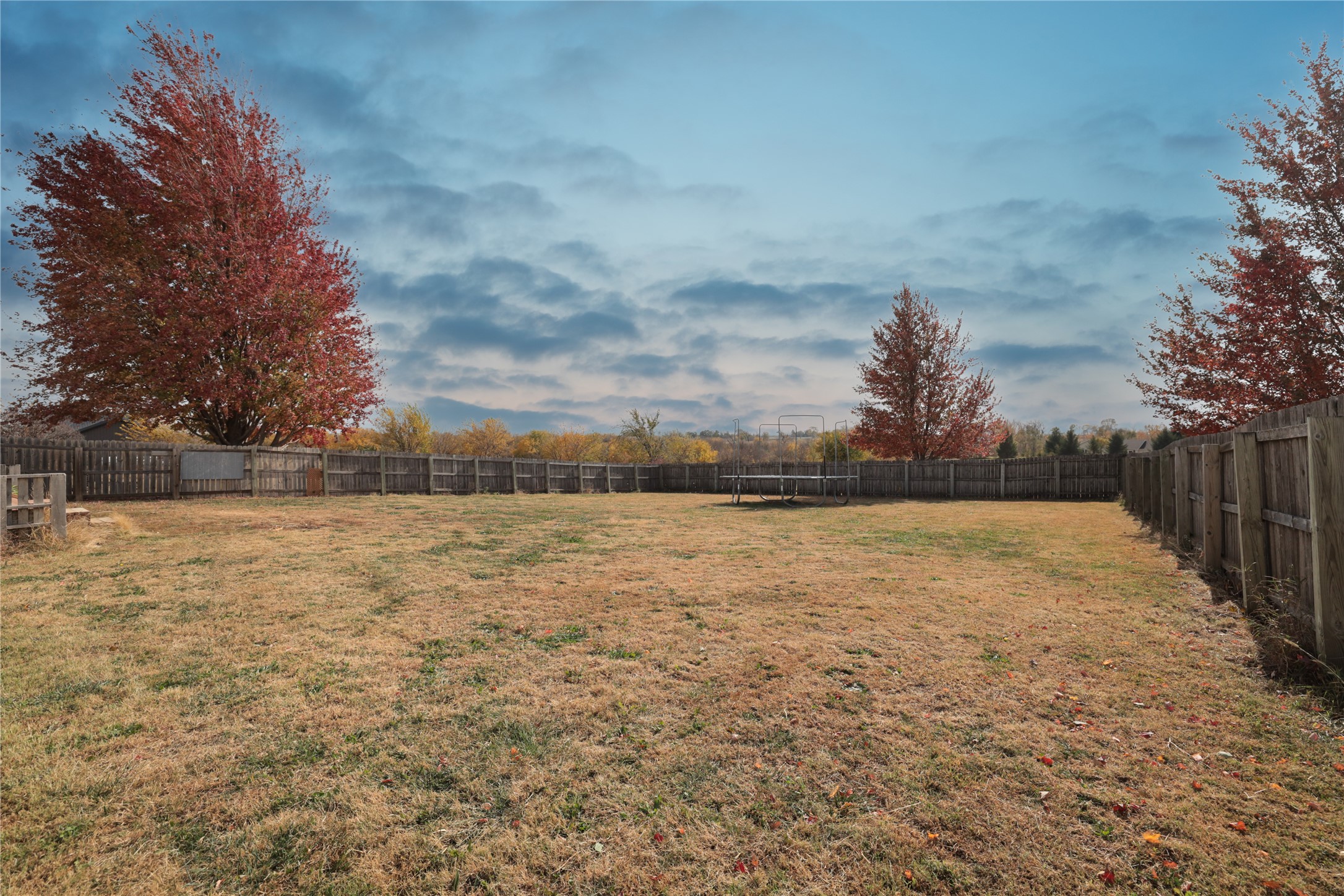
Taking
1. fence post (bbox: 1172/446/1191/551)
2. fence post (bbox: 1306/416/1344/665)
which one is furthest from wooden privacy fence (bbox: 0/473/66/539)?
fence post (bbox: 1172/446/1191/551)

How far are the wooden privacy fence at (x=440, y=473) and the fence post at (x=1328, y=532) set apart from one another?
1850cm

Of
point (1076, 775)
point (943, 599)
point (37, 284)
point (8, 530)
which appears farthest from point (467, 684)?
point (37, 284)

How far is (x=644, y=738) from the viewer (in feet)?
11.0

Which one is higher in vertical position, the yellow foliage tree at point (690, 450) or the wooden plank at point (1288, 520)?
the yellow foliage tree at point (690, 450)

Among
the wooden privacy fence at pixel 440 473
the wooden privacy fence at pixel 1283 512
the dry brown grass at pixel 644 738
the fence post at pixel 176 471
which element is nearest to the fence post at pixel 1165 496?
the wooden privacy fence at pixel 1283 512

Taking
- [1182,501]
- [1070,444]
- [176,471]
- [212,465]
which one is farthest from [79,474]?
[1070,444]

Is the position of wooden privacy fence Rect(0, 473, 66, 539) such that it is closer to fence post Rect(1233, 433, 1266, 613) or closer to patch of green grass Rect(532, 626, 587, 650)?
patch of green grass Rect(532, 626, 587, 650)

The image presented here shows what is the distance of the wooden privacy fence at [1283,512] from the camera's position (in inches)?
154

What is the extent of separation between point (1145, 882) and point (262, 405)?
68.3 ft

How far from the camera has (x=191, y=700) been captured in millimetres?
3879

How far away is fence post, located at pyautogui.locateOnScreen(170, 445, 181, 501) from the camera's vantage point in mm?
14562

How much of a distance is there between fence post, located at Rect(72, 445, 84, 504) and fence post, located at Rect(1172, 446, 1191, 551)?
21407 millimetres

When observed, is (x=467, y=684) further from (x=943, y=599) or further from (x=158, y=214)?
(x=158, y=214)

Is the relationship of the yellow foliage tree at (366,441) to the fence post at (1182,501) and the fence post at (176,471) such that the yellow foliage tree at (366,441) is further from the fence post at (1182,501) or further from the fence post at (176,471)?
the fence post at (1182,501)
